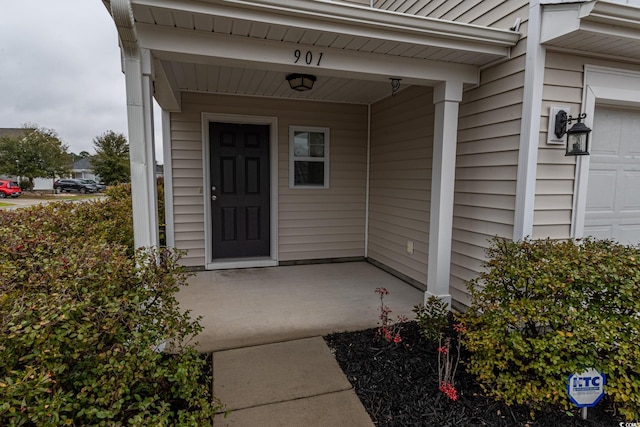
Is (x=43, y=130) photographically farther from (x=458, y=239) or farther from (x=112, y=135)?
(x=458, y=239)

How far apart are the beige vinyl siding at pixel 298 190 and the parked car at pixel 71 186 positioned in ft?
101

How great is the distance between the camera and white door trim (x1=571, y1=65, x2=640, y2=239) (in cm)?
271

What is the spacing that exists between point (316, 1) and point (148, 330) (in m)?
2.15

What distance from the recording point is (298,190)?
4812 millimetres

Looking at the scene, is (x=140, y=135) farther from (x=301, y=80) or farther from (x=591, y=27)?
(x=591, y=27)

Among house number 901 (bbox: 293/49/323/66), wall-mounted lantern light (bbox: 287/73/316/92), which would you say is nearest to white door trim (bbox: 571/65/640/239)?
house number 901 (bbox: 293/49/323/66)

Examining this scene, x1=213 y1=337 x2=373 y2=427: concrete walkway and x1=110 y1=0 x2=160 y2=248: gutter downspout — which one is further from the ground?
x1=110 y1=0 x2=160 y2=248: gutter downspout

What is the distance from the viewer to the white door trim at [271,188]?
4418mm

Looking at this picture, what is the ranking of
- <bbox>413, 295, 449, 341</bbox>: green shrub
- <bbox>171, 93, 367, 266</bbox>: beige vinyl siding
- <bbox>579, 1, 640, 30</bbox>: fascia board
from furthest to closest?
<bbox>171, 93, 367, 266</bbox>: beige vinyl siding, <bbox>413, 295, 449, 341</bbox>: green shrub, <bbox>579, 1, 640, 30</bbox>: fascia board

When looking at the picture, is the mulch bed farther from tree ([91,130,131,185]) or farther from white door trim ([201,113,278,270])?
tree ([91,130,131,185])

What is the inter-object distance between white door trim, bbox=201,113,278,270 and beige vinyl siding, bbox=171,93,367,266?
5 centimetres

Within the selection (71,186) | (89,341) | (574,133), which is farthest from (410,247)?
(71,186)

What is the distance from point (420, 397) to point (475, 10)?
3.33 metres

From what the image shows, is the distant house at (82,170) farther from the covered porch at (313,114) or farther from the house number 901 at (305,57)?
the house number 901 at (305,57)
